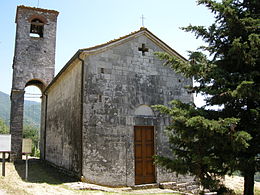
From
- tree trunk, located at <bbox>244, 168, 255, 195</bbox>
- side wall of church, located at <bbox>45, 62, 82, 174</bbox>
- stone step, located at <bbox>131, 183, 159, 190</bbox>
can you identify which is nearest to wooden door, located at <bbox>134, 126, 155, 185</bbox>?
stone step, located at <bbox>131, 183, 159, 190</bbox>

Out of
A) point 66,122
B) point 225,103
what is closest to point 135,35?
point 66,122

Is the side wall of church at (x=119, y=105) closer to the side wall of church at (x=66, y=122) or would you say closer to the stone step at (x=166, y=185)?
the stone step at (x=166, y=185)

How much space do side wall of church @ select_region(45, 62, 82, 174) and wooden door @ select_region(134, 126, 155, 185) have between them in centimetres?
241

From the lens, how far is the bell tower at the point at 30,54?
19.6 m

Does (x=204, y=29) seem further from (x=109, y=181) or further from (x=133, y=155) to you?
(x=109, y=181)

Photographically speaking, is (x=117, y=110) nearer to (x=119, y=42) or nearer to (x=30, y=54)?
(x=119, y=42)

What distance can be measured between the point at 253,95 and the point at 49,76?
57.9 ft

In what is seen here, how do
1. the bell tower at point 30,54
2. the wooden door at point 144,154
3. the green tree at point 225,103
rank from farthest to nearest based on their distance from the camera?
the bell tower at point 30,54 < the wooden door at point 144,154 < the green tree at point 225,103

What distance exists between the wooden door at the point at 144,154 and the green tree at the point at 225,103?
12.3 feet

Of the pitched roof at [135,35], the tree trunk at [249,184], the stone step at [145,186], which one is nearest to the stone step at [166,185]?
the stone step at [145,186]

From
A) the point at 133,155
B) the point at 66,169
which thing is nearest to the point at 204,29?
the point at 133,155

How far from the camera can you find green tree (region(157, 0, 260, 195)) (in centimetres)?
605

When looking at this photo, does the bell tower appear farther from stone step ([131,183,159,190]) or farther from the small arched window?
stone step ([131,183,159,190])

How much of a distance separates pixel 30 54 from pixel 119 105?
12.9 metres
